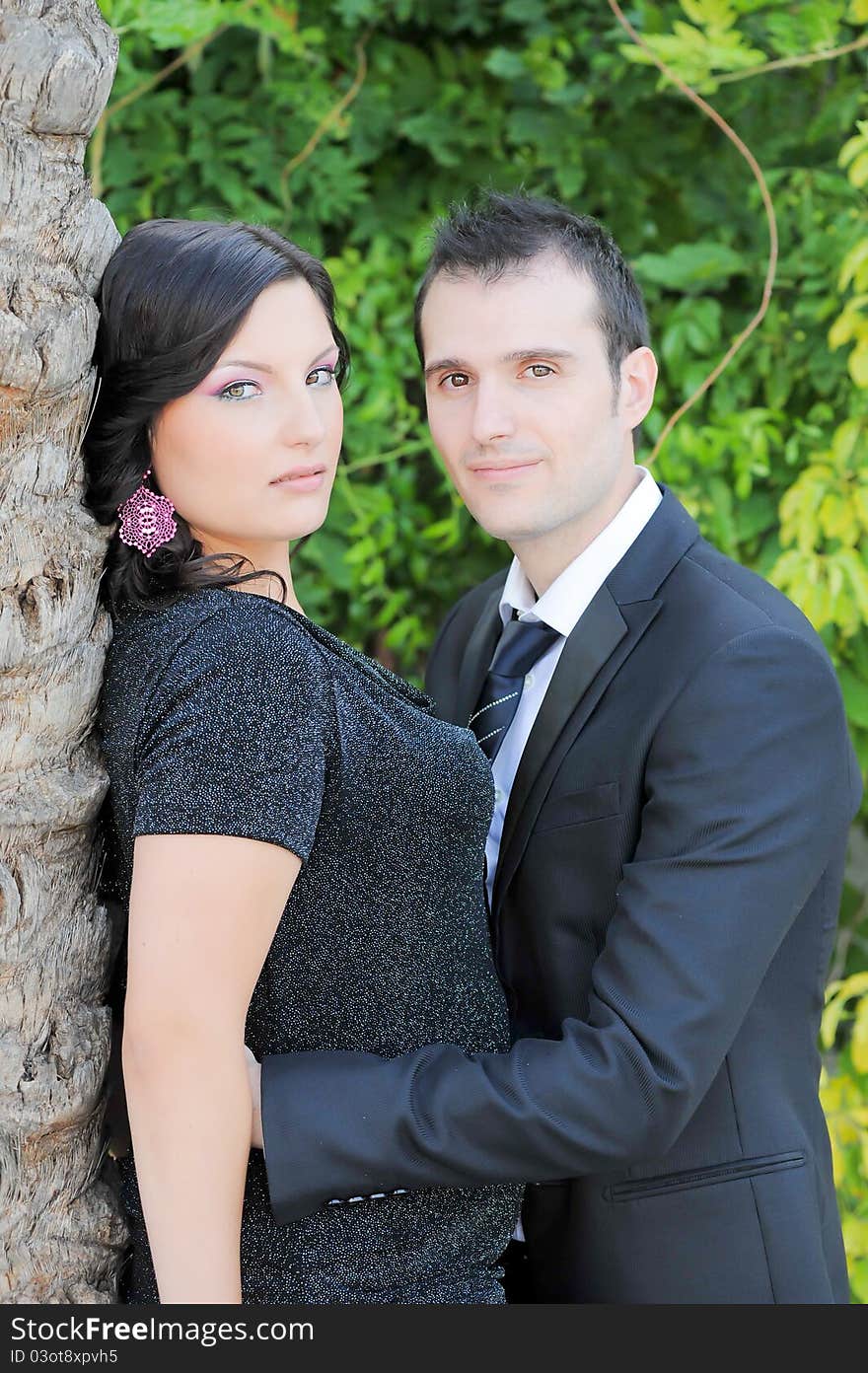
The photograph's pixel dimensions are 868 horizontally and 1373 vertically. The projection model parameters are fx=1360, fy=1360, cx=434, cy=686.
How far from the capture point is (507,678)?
227cm

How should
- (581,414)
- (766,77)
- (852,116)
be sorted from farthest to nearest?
(766,77), (852,116), (581,414)

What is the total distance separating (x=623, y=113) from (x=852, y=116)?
55 cm

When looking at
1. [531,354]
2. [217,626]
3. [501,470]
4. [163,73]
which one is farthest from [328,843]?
[163,73]

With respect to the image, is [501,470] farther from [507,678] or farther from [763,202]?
[763,202]

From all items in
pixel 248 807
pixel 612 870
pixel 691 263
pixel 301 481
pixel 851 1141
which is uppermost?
pixel 691 263

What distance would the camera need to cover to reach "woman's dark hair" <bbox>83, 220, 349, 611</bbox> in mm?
1586

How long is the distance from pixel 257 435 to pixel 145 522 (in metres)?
0.18

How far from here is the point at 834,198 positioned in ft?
10.0

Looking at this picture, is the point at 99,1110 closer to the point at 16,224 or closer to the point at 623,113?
the point at 16,224

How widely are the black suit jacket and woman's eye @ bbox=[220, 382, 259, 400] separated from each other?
629 millimetres

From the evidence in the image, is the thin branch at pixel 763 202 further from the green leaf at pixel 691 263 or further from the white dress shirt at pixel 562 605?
the white dress shirt at pixel 562 605

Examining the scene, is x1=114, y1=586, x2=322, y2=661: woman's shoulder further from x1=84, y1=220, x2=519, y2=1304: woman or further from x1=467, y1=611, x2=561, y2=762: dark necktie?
x1=467, y1=611, x2=561, y2=762: dark necktie

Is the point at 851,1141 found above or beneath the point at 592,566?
beneath

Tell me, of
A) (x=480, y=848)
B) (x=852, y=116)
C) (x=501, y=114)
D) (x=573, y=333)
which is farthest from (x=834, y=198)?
(x=480, y=848)
